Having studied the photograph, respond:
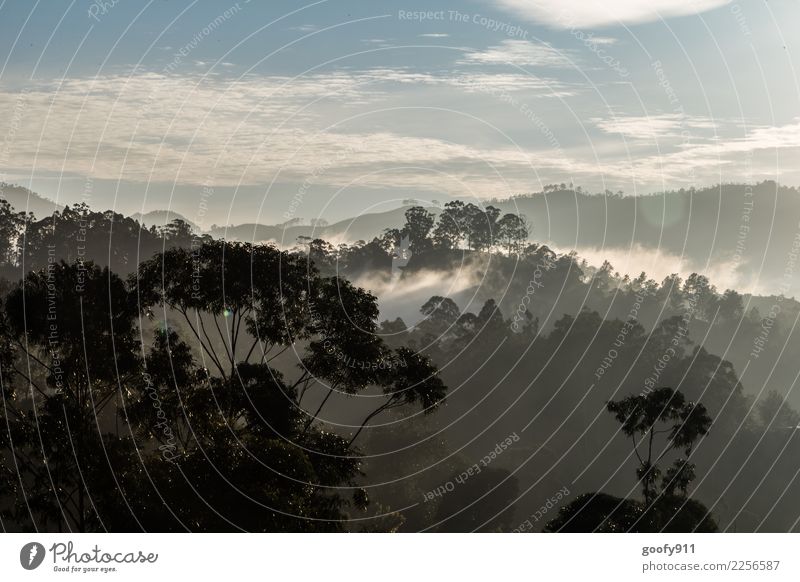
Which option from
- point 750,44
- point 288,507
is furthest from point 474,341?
point 288,507

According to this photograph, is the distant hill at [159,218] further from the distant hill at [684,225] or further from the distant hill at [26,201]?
the distant hill at [684,225]

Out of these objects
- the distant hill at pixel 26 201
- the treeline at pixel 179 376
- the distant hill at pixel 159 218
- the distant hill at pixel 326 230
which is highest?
the distant hill at pixel 26 201

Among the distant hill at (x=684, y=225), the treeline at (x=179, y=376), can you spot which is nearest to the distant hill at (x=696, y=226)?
the distant hill at (x=684, y=225)

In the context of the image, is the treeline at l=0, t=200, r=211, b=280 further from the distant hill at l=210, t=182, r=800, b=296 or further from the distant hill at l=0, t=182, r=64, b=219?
the distant hill at l=210, t=182, r=800, b=296

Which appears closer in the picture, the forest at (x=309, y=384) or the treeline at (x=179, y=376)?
the forest at (x=309, y=384)
